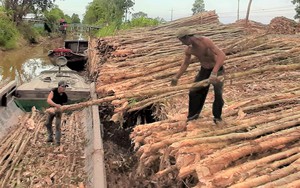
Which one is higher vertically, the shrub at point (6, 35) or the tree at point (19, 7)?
the tree at point (19, 7)

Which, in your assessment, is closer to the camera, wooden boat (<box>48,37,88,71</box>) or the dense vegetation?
wooden boat (<box>48,37,88,71</box>)

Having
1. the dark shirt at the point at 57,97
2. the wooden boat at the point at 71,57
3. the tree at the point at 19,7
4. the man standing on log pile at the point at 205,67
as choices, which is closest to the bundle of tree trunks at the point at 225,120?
the man standing on log pile at the point at 205,67

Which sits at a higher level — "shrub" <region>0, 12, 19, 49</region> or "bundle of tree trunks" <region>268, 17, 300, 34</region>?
"bundle of tree trunks" <region>268, 17, 300, 34</region>

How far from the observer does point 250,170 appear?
323cm

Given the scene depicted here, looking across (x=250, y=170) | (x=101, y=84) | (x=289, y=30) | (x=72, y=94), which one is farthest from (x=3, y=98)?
(x=289, y=30)

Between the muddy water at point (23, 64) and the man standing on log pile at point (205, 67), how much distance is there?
45.0 feet

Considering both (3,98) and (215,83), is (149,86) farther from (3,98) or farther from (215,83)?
(3,98)

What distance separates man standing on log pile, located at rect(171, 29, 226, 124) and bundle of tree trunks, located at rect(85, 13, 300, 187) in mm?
130

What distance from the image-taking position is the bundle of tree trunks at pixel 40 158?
18.3 ft

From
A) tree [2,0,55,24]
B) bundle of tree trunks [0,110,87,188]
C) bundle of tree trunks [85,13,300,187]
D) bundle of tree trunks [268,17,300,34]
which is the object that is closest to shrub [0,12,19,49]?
tree [2,0,55,24]

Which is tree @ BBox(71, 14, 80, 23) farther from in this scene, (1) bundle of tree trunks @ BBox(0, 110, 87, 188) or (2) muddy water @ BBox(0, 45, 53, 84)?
(1) bundle of tree trunks @ BBox(0, 110, 87, 188)

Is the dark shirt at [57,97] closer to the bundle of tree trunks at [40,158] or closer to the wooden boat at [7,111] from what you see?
the bundle of tree trunks at [40,158]

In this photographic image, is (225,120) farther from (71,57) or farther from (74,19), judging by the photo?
(74,19)

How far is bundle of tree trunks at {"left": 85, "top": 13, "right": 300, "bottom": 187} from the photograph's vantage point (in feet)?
10.9
